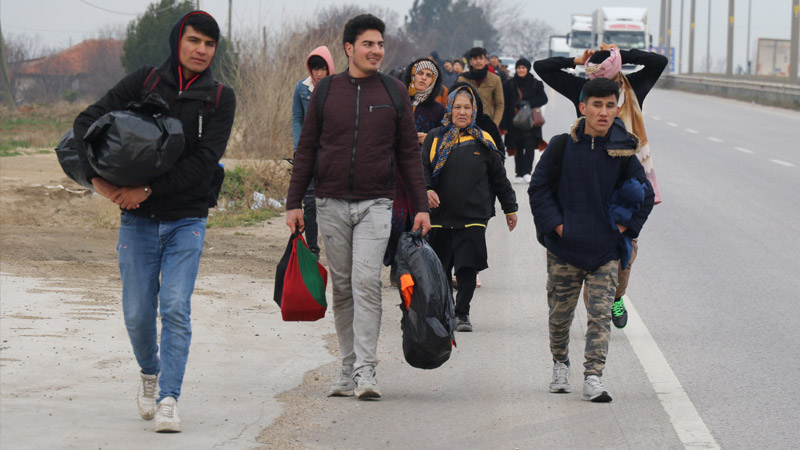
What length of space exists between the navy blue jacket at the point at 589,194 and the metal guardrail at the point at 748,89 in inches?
1435

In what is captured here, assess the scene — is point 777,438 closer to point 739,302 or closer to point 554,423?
point 554,423

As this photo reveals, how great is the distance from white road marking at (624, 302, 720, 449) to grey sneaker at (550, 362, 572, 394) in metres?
0.50

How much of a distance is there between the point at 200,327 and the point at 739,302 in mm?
4323

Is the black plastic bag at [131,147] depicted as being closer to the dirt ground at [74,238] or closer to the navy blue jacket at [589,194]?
the navy blue jacket at [589,194]

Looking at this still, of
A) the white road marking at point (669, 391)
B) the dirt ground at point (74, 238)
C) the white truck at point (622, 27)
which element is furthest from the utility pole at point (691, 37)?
the white road marking at point (669, 391)

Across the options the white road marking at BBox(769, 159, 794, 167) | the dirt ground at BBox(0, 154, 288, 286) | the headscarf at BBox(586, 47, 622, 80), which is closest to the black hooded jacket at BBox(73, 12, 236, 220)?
the headscarf at BBox(586, 47, 622, 80)

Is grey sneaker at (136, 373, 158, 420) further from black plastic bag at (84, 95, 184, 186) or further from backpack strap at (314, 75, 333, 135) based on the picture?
backpack strap at (314, 75, 333, 135)

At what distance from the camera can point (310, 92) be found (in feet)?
33.7

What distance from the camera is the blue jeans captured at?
5.74 meters

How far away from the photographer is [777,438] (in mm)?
5715

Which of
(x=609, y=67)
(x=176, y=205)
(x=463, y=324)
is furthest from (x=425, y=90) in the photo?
(x=176, y=205)

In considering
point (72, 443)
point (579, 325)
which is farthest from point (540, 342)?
point (72, 443)

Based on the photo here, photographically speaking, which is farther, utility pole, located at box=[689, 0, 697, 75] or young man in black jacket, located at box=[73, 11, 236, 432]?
utility pole, located at box=[689, 0, 697, 75]

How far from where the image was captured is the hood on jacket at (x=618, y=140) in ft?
21.0
